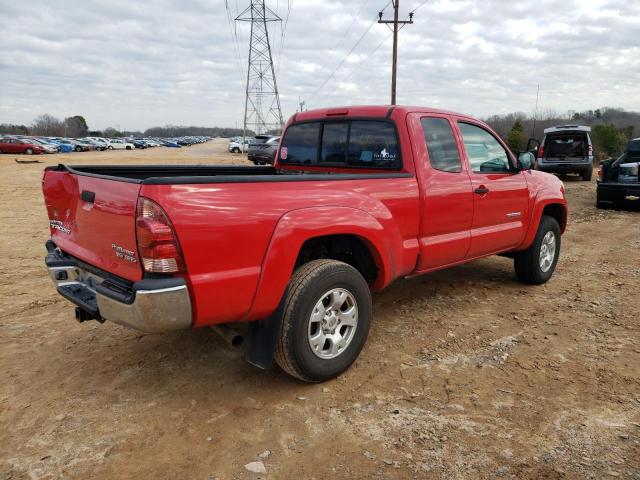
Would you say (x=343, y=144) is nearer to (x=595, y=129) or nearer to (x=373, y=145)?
(x=373, y=145)

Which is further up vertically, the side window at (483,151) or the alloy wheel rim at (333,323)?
the side window at (483,151)

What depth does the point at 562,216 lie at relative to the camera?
233 inches

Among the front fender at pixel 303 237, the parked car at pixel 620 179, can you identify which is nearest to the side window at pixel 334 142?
the front fender at pixel 303 237

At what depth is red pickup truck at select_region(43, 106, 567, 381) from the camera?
2596 millimetres

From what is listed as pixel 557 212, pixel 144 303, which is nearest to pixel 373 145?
pixel 144 303

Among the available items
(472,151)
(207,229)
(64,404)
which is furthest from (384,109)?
(64,404)

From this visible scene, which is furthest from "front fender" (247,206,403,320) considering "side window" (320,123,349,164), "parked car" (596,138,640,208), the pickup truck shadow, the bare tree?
the bare tree

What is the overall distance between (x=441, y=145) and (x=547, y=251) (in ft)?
7.70

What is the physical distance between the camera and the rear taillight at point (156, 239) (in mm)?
2510

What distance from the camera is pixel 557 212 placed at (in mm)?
5895

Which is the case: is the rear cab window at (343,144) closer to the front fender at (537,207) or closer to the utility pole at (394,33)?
the front fender at (537,207)

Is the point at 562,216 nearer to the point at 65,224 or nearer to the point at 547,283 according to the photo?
the point at 547,283

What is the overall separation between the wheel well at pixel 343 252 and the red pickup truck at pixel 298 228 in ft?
0.04

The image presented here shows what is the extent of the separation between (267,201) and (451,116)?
2370 mm
